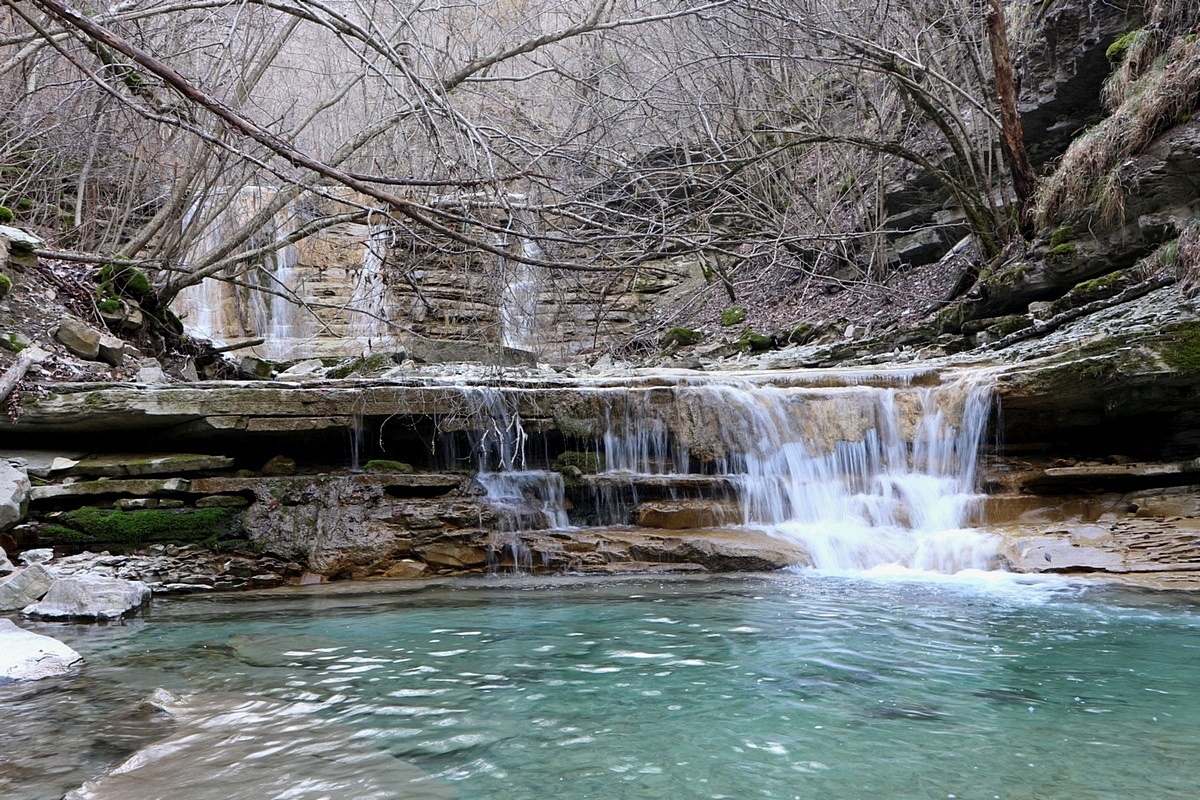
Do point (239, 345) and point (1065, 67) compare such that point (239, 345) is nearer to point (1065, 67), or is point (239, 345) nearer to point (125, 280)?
point (125, 280)

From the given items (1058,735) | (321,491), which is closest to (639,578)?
(321,491)

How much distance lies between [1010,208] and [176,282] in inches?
426

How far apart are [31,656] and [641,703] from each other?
3.08 m

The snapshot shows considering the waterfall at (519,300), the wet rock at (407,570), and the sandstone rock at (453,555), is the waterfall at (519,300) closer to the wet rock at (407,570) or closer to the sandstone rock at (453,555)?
the sandstone rock at (453,555)

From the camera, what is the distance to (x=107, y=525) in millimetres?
7012

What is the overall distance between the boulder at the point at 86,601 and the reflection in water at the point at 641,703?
23 cm

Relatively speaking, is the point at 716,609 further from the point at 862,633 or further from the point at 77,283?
the point at 77,283

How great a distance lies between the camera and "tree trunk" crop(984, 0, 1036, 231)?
32.3ft

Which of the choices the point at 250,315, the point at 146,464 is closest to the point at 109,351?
the point at 146,464

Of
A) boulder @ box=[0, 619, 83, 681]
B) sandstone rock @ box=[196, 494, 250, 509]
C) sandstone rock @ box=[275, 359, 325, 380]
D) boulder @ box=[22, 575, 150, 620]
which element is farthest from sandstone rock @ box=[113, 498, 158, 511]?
sandstone rock @ box=[275, 359, 325, 380]

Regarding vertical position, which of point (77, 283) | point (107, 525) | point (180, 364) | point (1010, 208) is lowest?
point (107, 525)

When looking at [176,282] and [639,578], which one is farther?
[176,282]

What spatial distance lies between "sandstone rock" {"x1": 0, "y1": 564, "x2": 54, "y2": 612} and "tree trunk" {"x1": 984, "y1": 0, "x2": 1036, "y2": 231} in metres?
10.7

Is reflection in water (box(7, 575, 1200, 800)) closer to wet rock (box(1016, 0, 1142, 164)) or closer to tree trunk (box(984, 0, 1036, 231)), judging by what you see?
tree trunk (box(984, 0, 1036, 231))
